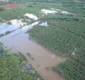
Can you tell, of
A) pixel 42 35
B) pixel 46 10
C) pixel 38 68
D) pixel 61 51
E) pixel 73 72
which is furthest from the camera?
pixel 46 10

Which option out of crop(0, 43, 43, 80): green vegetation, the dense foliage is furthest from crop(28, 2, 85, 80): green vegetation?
the dense foliage

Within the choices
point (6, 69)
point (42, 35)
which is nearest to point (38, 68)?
point (6, 69)

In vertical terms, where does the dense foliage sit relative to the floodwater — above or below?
above

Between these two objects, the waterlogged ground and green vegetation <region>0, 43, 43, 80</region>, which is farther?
the waterlogged ground

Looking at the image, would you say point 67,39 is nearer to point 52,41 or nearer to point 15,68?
point 52,41

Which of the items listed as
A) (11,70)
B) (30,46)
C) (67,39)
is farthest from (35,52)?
(67,39)

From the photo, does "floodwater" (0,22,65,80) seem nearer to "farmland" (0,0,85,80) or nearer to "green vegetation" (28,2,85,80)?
"farmland" (0,0,85,80)

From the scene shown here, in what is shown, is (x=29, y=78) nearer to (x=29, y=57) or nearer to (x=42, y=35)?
(x=29, y=57)

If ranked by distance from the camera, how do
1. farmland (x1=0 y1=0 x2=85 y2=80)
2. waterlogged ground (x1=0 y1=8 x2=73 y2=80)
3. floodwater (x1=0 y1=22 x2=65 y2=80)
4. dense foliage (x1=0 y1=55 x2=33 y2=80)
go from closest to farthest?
1. dense foliage (x1=0 y1=55 x2=33 y2=80)
2. floodwater (x1=0 y1=22 x2=65 y2=80)
3. farmland (x1=0 y1=0 x2=85 y2=80)
4. waterlogged ground (x1=0 y1=8 x2=73 y2=80)
